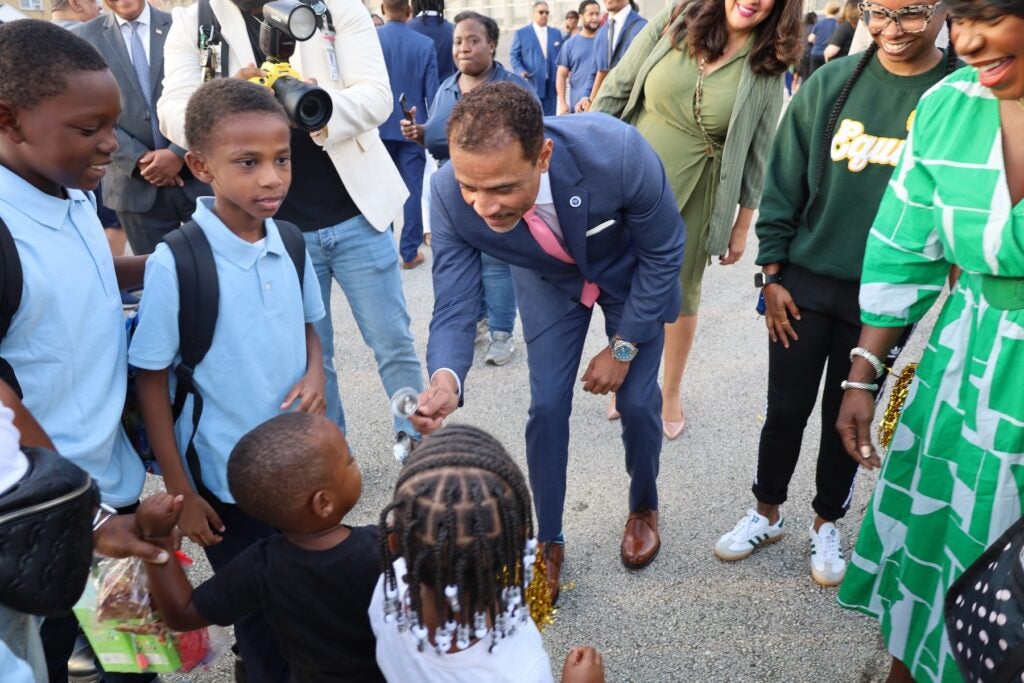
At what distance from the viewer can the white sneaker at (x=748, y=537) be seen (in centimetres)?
276

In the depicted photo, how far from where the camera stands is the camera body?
2.32m

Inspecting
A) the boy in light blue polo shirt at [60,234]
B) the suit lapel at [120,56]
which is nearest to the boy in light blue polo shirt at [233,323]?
the boy in light blue polo shirt at [60,234]

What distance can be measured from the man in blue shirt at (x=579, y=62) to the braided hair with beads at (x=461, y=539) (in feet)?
20.5

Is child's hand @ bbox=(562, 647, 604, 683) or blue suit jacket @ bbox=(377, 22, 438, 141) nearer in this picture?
child's hand @ bbox=(562, 647, 604, 683)

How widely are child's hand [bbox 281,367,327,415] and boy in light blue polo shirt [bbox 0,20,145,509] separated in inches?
16.6

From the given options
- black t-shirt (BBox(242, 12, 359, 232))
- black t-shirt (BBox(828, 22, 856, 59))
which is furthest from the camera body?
black t-shirt (BBox(828, 22, 856, 59))

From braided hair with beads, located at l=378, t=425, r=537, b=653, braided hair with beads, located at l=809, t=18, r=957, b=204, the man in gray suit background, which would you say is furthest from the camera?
the man in gray suit background

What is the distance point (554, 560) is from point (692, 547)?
22.1 inches

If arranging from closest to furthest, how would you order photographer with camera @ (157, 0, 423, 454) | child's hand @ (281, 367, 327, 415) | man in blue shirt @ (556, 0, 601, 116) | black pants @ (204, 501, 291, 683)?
1. black pants @ (204, 501, 291, 683)
2. child's hand @ (281, 367, 327, 415)
3. photographer with camera @ (157, 0, 423, 454)
4. man in blue shirt @ (556, 0, 601, 116)

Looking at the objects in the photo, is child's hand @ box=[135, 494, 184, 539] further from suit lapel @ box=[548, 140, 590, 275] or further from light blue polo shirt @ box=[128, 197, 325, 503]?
suit lapel @ box=[548, 140, 590, 275]

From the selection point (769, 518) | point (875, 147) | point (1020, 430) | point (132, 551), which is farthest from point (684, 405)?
point (132, 551)

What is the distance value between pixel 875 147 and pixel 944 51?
12.0 inches

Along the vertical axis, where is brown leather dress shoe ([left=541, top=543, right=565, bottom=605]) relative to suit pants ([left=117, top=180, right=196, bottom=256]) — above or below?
below

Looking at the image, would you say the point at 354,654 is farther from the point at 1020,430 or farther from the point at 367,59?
the point at 367,59
